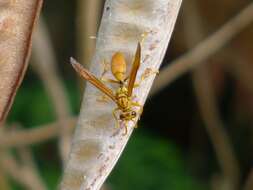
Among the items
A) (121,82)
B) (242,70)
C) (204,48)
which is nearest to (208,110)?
(242,70)

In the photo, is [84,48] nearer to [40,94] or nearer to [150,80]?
[40,94]

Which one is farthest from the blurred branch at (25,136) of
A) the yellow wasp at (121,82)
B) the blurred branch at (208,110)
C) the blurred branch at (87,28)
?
the yellow wasp at (121,82)

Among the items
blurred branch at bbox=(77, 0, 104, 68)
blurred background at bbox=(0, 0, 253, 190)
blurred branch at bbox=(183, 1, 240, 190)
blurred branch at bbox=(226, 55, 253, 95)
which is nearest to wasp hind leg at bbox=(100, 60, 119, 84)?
blurred branch at bbox=(77, 0, 104, 68)

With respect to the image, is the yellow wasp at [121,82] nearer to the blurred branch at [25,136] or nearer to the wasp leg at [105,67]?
the wasp leg at [105,67]

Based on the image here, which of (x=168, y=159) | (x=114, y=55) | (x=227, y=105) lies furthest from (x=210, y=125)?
(x=114, y=55)

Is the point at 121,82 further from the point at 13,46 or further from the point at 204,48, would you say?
the point at 204,48
